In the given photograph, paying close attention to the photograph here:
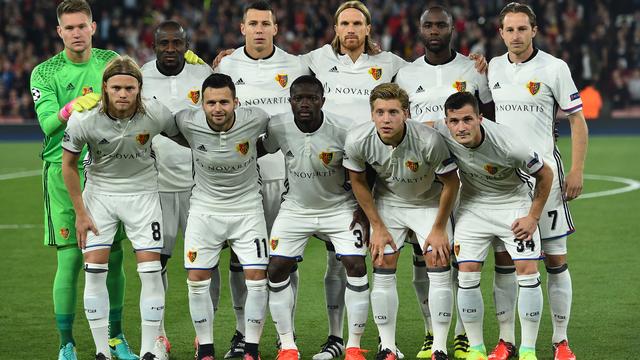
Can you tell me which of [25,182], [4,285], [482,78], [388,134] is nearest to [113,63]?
[388,134]

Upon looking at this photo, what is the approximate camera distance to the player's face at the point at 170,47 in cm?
757

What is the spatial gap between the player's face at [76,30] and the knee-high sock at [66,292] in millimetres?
1404

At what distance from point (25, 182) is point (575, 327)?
36.6 feet

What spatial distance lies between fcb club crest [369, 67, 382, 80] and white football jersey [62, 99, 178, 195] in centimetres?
150

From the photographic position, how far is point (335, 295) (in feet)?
25.5

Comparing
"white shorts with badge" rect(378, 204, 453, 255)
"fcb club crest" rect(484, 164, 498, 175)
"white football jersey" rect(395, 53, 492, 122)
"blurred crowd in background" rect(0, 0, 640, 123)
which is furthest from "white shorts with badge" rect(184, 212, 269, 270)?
"blurred crowd in background" rect(0, 0, 640, 123)

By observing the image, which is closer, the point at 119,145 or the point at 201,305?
the point at 119,145

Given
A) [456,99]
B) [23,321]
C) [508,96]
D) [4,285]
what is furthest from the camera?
[4,285]

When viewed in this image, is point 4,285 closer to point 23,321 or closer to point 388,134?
point 23,321

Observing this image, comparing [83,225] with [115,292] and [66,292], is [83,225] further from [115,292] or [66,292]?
[115,292]

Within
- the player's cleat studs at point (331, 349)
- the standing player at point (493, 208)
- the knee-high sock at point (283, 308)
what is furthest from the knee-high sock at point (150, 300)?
the standing player at point (493, 208)

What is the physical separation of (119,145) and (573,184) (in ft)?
10.1

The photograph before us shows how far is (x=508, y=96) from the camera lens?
741 cm

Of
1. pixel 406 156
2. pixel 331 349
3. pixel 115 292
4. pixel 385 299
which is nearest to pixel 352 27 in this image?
pixel 406 156
